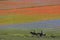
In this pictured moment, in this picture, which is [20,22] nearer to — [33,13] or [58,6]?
[33,13]

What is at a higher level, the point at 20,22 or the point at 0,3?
the point at 0,3

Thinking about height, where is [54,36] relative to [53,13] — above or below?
below

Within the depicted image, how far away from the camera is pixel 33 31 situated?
953mm

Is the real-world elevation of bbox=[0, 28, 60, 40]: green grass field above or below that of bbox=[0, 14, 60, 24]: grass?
below

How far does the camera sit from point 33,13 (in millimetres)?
975

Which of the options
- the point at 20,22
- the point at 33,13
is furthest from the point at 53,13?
the point at 20,22

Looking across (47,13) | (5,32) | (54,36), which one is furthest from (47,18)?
(5,32)

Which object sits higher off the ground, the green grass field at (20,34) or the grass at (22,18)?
the grass at (22,18)

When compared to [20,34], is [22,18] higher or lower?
higher

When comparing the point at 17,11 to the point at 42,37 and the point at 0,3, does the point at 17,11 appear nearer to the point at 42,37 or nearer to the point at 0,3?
the point at 0,3

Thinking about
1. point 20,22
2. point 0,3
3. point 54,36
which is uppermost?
point 0,3

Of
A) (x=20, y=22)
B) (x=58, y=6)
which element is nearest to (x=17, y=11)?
(x=20, y=22)

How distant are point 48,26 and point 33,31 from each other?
12 cm

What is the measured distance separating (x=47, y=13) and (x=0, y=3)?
365mm
